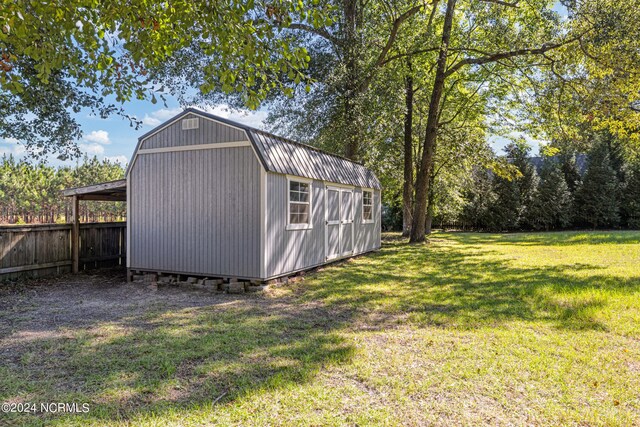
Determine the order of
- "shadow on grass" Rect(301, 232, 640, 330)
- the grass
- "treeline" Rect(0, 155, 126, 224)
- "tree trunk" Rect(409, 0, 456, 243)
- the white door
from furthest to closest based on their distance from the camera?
"treeline" Rect(0, 155, 126, 224)
"tree trunk" Rect(409, 0, 456, 243)
the white door
"shadow on grass" Rect(301, 232, 640, 330)
the grass

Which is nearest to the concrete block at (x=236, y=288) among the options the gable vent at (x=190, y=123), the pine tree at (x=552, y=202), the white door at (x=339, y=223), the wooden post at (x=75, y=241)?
the white door at (x=339, y=223)

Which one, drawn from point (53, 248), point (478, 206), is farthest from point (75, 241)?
point (478, 206)

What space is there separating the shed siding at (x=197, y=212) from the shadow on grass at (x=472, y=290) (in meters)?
1.64

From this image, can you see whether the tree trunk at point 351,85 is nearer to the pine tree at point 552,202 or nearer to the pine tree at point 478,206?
the pine tree at point 478,206

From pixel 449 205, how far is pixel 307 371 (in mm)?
20143

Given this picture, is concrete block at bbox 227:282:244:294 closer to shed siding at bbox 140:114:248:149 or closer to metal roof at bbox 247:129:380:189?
metal roof at bbox 247:129:380:189

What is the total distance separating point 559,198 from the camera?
23.6m

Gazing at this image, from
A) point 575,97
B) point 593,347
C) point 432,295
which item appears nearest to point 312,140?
point 575,97

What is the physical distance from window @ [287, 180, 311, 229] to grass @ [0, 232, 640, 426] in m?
1.91

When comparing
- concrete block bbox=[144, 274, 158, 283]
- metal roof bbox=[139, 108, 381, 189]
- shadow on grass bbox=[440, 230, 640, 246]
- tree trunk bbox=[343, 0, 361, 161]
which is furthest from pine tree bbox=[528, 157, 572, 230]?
concrete block bbox=[144, 274, 158, 283]

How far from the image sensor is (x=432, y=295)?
643 cm

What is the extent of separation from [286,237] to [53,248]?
550 centimetres

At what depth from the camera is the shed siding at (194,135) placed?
6898mm

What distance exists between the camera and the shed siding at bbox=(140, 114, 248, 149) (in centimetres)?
690
